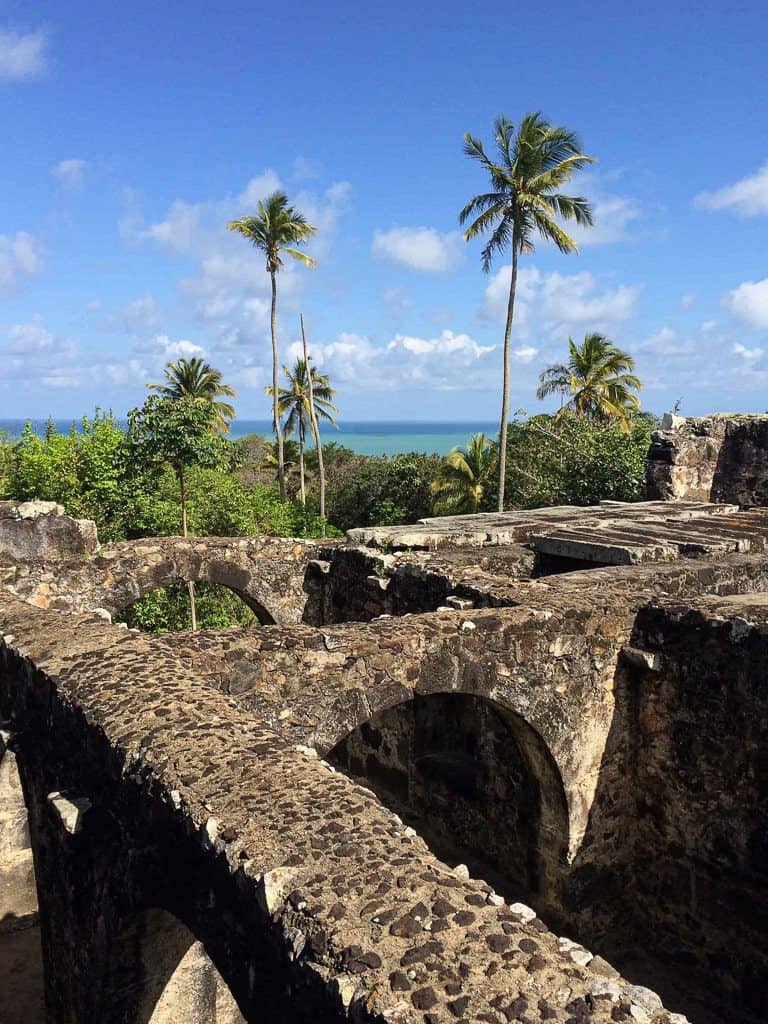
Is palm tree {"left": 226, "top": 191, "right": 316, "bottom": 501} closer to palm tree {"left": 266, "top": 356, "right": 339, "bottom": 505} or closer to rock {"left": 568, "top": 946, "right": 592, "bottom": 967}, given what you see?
palm tree {"left": 266, "top": 356, "right": 339, "bottom": 505}

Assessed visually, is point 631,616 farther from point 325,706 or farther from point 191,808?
point 191,808

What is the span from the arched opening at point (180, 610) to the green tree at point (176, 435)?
27 centimetres

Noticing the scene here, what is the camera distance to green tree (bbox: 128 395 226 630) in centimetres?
1906

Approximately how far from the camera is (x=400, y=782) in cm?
933

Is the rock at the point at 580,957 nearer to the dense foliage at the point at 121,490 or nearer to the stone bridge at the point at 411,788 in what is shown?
the stone bridge at the point at 411,788

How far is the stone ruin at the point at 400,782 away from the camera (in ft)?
9.99

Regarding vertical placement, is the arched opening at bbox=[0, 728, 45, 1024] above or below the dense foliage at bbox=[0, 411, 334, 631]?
below

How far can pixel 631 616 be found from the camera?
24.1ft

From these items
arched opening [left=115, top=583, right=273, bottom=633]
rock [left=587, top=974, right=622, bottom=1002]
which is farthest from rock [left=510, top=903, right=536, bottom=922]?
arched opening [left=115, top=583, right=273, bottom=633]

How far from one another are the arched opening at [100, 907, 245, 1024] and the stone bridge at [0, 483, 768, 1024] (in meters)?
0.02

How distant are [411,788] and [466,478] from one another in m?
19.3

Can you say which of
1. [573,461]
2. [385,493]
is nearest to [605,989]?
[573,461]

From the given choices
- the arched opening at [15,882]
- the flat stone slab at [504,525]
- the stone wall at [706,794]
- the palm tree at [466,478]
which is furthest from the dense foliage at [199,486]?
the stone wall at [706,794]

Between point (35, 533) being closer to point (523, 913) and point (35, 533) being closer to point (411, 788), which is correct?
point (411, 788)
